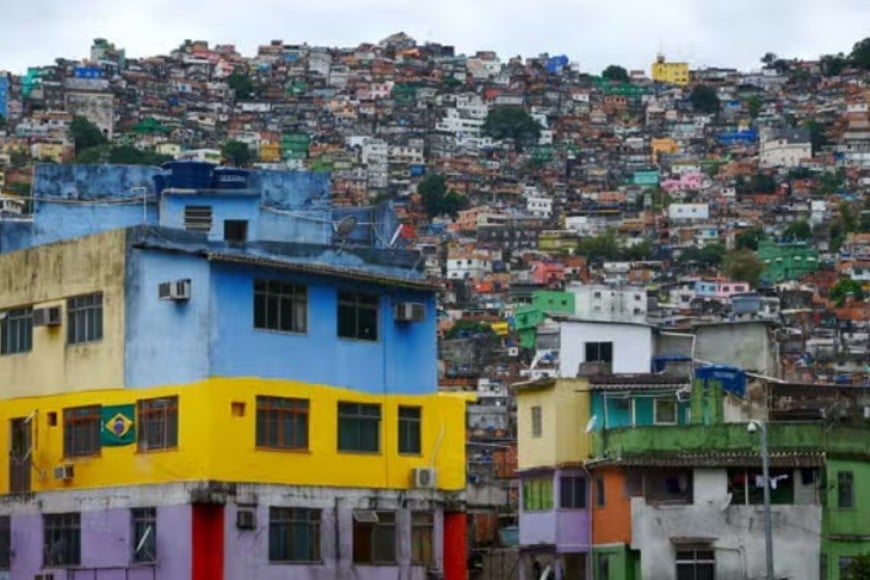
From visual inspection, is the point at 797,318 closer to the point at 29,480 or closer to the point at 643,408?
the point at 643,408

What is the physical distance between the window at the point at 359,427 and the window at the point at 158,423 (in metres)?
3.17

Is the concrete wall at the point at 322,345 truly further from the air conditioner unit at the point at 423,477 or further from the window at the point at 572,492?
the window at the point at 572,492

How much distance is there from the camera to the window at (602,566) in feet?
173

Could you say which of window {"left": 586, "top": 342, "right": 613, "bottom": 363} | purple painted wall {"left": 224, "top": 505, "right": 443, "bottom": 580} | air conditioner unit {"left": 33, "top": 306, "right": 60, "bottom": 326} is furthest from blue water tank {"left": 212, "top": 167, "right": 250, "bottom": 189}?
window {"left": 586, "top": 342, "right": 613, "bottom": 363}

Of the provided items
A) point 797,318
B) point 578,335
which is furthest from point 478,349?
point 578,335

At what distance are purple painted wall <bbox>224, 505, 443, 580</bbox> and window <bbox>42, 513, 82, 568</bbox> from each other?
123 inches

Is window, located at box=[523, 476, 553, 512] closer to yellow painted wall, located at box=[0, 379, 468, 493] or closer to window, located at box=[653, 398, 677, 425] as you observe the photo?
window, located at box=[653, 398, 677, 425]

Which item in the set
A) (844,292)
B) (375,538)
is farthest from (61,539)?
(844,292)

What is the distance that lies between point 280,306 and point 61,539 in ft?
17.7

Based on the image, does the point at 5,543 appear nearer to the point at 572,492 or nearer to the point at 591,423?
the point at 572,492

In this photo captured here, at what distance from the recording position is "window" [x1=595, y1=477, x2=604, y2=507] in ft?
175

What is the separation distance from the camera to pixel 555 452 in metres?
55.0

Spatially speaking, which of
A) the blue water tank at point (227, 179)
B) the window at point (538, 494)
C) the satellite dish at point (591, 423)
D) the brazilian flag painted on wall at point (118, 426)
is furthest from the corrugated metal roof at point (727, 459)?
Result: the brazilian flag painted on wall at point (118, 426)

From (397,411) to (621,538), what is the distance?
9.34 metres
